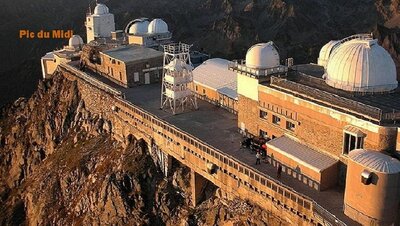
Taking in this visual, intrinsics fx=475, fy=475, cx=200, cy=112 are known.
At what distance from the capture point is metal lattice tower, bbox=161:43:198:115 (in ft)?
190

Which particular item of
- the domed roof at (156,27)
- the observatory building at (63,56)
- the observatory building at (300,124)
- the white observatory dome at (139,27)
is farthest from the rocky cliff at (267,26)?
the observatory building at (300,124)

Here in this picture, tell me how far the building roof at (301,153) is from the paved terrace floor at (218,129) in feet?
5.87

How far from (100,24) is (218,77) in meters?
44.8

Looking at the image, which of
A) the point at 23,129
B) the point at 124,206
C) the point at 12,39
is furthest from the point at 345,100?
the point at 12,39

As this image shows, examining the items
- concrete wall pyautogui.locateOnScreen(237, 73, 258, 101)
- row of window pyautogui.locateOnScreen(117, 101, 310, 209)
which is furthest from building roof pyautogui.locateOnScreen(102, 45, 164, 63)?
concrete wall pyautogui.locateOnScreen(237, 73, 258, 101)

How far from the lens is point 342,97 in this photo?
39969 mm

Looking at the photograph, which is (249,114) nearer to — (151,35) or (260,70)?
(260,70)

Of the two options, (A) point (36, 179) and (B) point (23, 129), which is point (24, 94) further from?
(A) point (36, 179)

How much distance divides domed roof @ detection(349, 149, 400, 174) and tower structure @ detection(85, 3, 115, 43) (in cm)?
7527

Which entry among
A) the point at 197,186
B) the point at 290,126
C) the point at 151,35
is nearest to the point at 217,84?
the point at 197,186

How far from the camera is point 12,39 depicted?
198250mm

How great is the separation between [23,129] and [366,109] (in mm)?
65744

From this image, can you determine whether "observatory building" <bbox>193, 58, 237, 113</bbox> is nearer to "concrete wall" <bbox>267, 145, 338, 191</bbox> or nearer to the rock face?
the rock face

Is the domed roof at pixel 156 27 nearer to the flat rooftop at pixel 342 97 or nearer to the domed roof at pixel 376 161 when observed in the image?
the flat rooftop at pixel 342 97
